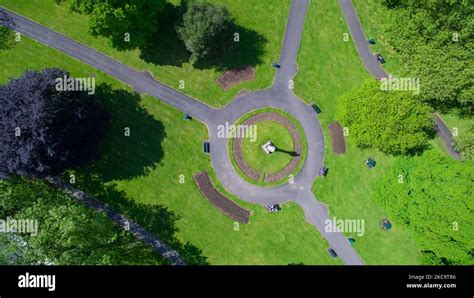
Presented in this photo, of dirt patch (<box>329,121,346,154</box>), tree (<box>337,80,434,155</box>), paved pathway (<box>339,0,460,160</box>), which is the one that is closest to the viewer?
tree (<box>337,80,434,155</box>)

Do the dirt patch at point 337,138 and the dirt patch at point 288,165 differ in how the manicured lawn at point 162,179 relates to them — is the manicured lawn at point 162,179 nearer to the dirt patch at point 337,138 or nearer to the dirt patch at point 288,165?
the dirt patch at point 288,165

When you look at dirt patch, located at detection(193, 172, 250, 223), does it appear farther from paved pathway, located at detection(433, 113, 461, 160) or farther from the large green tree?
paved pathway, located at detection(433, 113, 461, 160)

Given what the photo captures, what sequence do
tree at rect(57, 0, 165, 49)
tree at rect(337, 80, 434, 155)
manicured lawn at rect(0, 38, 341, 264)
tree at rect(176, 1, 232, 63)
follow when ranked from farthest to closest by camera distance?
manicured lawn at rect(0, 38, 341, 264)
tree at rect(176, 1, 232, 63)
tree at rect(337, 80, 434, 155)
tree at rect(57, 0, 165, 49)

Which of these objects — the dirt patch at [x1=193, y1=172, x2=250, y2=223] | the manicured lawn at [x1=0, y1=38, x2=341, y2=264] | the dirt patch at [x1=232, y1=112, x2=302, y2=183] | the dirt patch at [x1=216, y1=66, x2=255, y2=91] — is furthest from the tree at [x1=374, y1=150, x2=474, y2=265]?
the dirt patch at [x1=216, y1=66, x2=255, y2=91]

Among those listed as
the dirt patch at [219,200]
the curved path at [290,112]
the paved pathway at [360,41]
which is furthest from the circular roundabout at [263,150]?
the paved pathway at [360,41]
